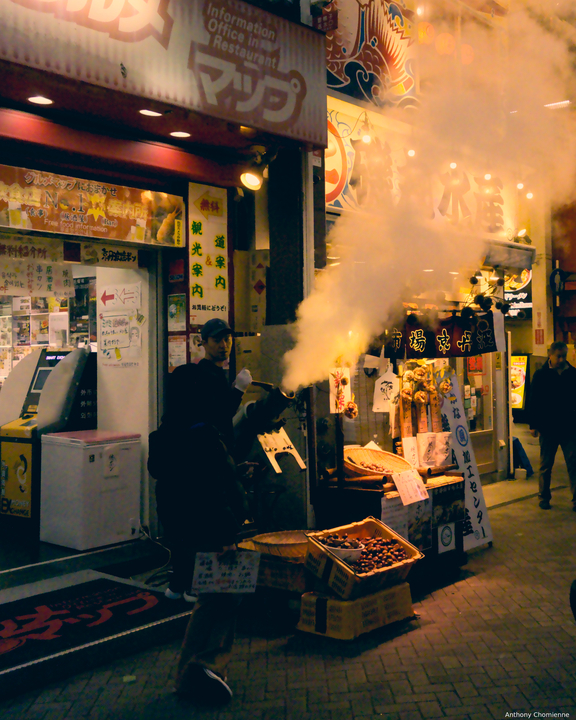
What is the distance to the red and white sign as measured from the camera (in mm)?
4891

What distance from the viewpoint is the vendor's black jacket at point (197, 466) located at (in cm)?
395

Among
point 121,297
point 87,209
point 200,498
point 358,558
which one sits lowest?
point 358,558

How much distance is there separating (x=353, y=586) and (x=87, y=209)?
415 cm

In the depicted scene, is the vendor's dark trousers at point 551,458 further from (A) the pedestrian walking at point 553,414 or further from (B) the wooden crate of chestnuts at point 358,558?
(B) the wooden crate of chestnuts at point 358,558

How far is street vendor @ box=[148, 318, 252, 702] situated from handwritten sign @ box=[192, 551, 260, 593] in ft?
0.26

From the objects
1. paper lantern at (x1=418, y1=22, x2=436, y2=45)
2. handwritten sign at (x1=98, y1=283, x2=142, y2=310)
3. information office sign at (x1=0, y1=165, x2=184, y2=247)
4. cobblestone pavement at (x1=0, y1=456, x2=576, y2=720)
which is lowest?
cobblestone pavement at (x1=0, y1=456, x2=576, y2=720)

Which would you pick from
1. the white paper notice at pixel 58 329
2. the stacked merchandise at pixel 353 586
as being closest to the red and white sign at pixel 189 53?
the stacked merchandise at pixel 353 586

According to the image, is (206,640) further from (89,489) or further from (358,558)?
(89,489)

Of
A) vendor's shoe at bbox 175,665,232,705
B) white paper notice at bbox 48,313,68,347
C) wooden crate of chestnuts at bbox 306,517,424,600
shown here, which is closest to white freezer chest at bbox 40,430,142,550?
wooden crate of chestnuts at bbox 306,517,424,600

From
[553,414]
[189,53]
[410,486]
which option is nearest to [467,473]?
[410,486]

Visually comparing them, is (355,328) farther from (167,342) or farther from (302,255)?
(167,342)

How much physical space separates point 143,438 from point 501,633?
4.12 meters

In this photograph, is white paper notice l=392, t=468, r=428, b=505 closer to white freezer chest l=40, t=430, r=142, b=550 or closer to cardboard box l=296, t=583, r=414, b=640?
cardboard box l=296, t=583, r=414, b=640

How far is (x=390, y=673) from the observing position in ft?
14.4
